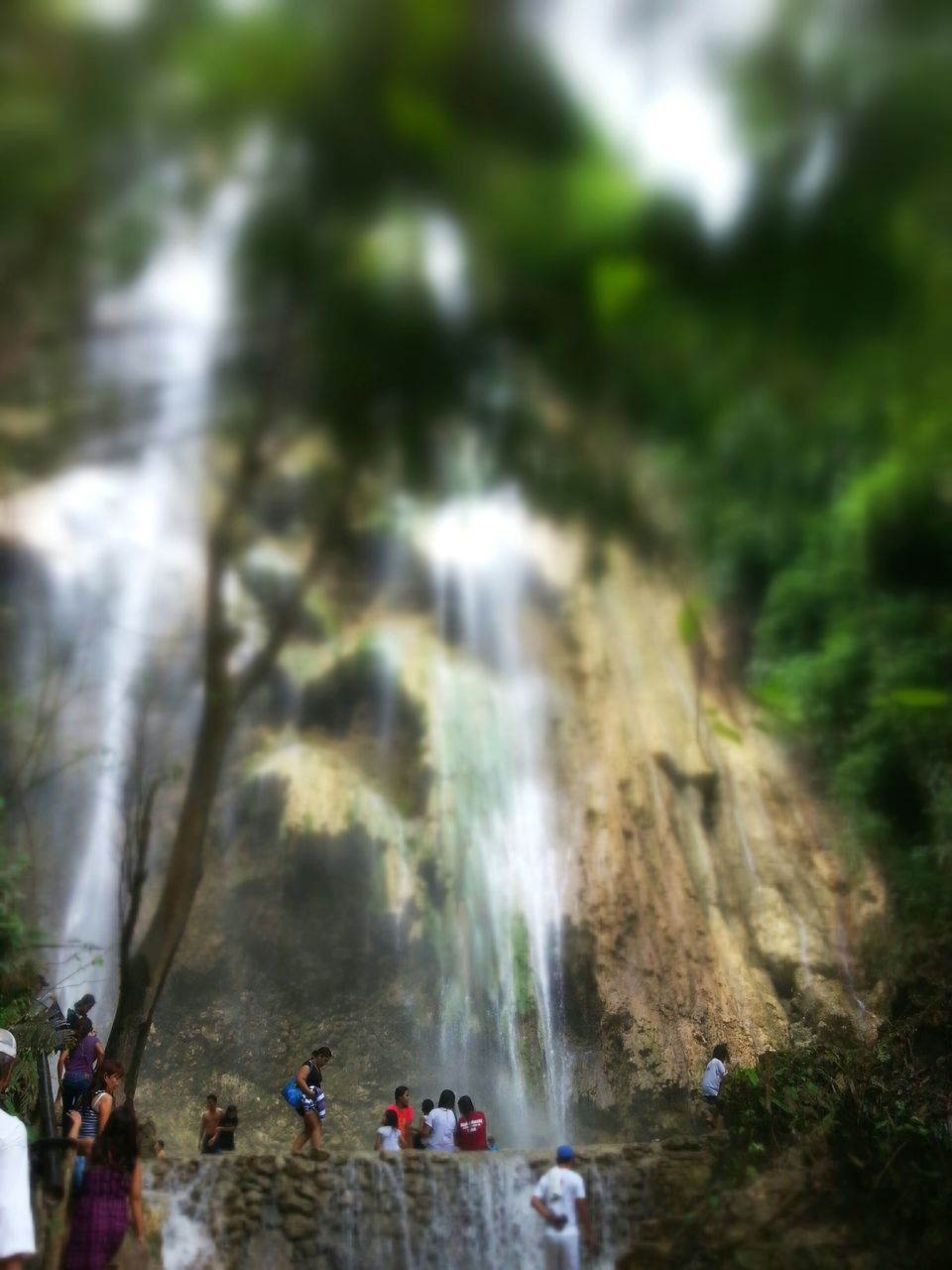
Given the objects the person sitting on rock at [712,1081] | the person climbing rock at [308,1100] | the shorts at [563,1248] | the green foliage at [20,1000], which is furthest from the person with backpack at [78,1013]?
the person sitting on rock at [712,1081]

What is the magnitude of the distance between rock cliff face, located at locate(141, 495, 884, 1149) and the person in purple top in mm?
2670

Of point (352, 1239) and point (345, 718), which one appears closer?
point (352, 1239)

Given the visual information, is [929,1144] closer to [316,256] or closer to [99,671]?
[99,671]

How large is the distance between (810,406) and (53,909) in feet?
27.7

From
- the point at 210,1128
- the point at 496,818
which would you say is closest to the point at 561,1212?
the point at 210,1128

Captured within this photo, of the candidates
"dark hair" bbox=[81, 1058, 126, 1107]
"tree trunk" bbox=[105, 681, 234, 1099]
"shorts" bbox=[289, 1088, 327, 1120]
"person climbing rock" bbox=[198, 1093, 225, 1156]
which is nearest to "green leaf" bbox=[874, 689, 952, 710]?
"shorts" bbox=[289, 1088, 327, 1120]

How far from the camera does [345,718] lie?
12.3 m

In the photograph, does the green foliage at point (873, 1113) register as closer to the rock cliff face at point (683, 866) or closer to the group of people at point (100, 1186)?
the rock cliff face at point (683, 866)

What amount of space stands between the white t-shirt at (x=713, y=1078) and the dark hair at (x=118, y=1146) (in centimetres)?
494

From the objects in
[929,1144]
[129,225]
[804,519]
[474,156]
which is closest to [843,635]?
[804,519]

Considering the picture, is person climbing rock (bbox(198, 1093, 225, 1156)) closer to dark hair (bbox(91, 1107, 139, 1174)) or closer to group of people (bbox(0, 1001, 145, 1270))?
group of people (bbox(0, 1001, 145, 1270))

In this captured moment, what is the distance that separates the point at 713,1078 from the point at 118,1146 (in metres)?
5.07

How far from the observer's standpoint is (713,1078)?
28.0ft

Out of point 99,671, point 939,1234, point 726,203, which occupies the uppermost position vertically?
point 726,203
